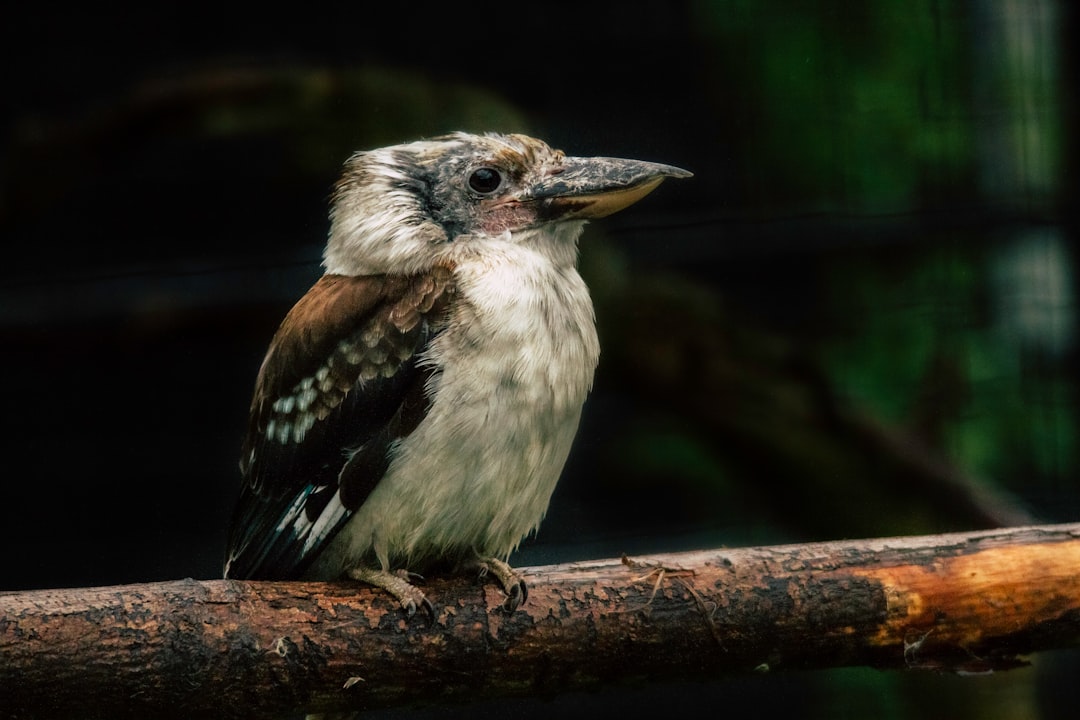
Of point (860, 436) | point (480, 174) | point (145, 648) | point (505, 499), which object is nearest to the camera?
point (145, 648)

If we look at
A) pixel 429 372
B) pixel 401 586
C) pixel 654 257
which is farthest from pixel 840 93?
pixel 401 586

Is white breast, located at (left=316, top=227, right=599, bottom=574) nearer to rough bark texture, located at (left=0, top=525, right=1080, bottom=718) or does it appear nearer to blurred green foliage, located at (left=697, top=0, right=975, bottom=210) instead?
rough bark texture, located at (left=0, top=525, right=1080, bottom=718)

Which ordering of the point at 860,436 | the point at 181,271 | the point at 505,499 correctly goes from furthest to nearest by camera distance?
the point at 860,436, the point at 181,271, the point at 505,499

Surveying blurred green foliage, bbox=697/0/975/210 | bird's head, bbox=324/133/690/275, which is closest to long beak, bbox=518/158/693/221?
bird's head, bbox=324/133/690/275

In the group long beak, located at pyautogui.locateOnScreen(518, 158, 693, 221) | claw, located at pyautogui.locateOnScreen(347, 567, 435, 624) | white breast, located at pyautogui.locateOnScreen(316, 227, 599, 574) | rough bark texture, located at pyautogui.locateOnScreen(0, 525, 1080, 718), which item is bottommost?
rough bark texture, located at pyautogui.locateOnScreen(0, 525, 1080, 718)

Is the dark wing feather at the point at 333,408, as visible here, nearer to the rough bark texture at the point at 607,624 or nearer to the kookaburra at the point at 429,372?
the kookaburra at the point at 429,372

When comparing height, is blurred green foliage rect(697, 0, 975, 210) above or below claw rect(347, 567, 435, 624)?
above

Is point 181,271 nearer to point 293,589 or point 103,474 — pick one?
point 103,474

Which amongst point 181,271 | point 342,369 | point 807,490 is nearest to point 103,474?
point 181,271
